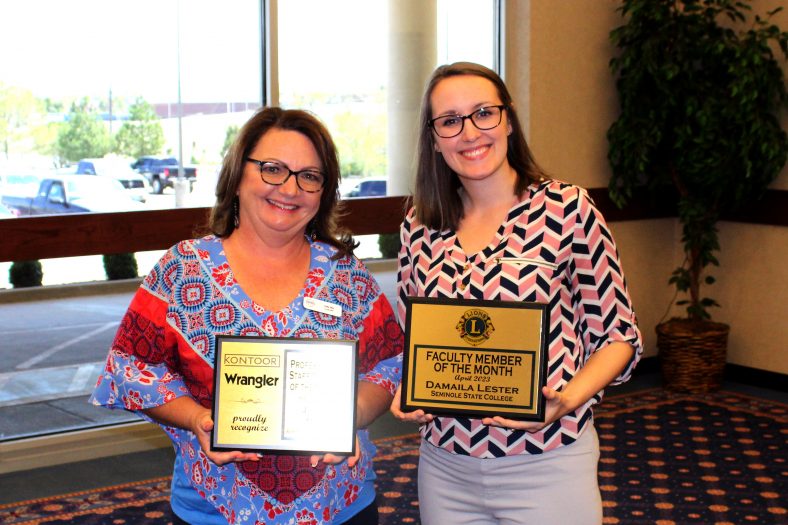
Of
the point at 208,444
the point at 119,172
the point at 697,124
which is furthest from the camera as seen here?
the point at 697,124

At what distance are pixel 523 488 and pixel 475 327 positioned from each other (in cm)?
36

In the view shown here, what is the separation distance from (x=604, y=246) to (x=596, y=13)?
15.2 feet

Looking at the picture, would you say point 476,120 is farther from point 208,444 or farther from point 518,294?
point 208,444

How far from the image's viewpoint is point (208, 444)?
1.92m

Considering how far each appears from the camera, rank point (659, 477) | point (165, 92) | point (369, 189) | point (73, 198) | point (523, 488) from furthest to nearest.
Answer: point (369, 189)
point (165, 92)
point (73, 198)
point (659, 477)
point (523, 488)

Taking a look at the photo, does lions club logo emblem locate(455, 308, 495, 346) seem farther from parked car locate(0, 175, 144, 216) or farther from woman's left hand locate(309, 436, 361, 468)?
parked car locate(0, 175, 144, 216)

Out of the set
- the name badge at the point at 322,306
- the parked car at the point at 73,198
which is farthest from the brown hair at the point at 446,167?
the parked car at the point at 73,198

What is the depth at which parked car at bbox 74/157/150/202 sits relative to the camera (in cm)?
512

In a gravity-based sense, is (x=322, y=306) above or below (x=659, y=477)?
above

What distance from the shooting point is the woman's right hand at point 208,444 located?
190 centimetres

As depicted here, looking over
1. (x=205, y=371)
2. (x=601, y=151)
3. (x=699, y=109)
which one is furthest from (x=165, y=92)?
(x=205, y=371)

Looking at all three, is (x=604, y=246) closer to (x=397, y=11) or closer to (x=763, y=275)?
Answer: (x=397, y=11)

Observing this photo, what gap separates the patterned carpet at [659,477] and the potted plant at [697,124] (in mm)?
511

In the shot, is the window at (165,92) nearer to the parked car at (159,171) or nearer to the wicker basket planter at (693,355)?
the parked car at (159,171)
